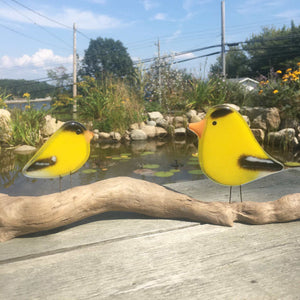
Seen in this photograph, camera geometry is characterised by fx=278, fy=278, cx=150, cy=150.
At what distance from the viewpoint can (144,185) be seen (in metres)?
1.63

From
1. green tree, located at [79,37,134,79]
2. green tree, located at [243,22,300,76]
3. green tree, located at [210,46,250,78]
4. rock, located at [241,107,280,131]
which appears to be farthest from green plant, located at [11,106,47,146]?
green tree, located at [79,37,134,79]

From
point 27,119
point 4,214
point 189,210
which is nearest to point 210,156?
point 189,210

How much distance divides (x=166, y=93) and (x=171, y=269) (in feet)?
27.5

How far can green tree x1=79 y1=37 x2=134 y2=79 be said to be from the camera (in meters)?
35.4

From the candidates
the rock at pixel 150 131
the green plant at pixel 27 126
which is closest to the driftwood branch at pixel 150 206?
the green plant at pixel 27 126

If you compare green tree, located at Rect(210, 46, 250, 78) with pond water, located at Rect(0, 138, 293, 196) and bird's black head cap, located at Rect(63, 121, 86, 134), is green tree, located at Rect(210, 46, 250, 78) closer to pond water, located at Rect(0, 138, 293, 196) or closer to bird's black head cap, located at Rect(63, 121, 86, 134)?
pond water, located at Rect(0, 138, 293, 196)

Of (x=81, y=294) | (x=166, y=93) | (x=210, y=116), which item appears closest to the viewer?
(x=81, y=294)

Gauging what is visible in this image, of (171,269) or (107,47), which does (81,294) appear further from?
(107,47)

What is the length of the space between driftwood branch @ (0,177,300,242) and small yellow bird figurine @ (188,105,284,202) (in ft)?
0.61

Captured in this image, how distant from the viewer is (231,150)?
5.23 feet

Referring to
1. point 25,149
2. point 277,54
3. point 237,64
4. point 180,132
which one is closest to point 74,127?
point 25,149

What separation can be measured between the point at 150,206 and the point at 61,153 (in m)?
0.62

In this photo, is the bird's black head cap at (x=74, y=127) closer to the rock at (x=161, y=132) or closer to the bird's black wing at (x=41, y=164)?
the bird's black wing at (x=41, y=164)

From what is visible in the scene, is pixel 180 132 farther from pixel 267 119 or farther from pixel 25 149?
pixel 25 149
